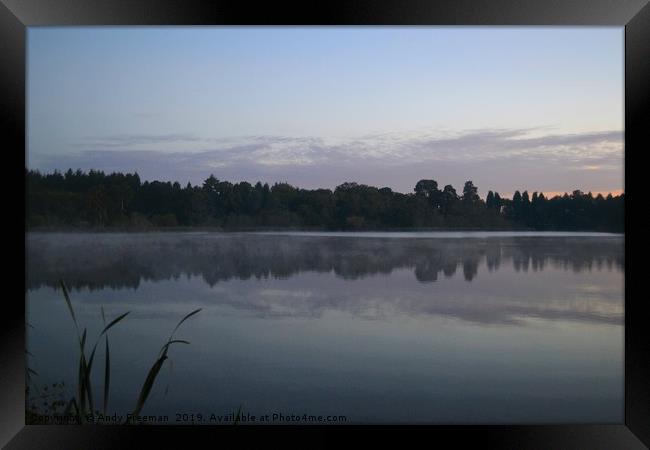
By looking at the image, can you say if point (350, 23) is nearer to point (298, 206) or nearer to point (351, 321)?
point (298, 206)

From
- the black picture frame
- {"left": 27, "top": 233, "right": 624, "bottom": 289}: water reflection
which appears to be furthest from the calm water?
the black picture frame

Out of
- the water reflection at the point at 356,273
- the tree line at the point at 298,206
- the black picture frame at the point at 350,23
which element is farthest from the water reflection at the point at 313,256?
the black picture frame at the point at 350,23

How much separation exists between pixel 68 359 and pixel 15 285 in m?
1.45

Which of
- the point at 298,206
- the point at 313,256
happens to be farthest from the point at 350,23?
the point at 313,256

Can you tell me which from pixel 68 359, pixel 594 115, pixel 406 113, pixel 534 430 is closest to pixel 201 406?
pixel 68 359

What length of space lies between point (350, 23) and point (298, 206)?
210 centimetres

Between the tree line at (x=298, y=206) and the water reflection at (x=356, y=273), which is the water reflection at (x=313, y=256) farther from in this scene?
the tree line at (x=298, y=206)

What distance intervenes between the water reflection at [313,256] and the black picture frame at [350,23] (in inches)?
66.0

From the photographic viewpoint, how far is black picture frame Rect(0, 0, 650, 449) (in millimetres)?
2373

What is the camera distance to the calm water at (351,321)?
369 centimetres

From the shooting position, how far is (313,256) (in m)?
4.34

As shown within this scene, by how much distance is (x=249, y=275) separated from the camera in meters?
4.24

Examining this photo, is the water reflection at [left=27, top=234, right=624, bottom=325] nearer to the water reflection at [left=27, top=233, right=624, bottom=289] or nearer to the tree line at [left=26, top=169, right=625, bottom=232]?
the water reflection at [left=27, top=233, right=624, bottom=289]

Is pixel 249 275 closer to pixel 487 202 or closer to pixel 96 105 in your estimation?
pixel 96 105
